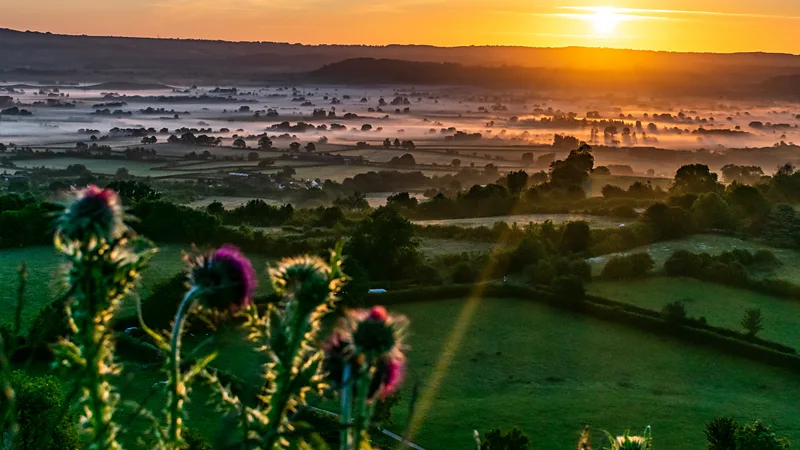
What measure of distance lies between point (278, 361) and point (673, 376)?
3469 centimetres

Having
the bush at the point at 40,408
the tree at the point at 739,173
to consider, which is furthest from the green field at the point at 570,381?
the tree at the point at 739,173

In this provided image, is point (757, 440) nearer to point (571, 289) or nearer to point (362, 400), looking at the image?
point (362, 400)

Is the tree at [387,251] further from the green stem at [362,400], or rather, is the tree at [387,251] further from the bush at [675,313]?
the green stem at [362,400]

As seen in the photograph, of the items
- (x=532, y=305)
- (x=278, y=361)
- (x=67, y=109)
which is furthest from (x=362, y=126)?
(x=278, y=361)

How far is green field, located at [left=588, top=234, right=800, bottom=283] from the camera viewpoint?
172ft

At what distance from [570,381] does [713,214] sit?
3593 centimetres

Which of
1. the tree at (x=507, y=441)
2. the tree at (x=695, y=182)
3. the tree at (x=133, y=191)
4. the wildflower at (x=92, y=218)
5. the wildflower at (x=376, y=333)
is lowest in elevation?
the tree at (x=507, y=441)

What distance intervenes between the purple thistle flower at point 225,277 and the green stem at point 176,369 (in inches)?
11.7

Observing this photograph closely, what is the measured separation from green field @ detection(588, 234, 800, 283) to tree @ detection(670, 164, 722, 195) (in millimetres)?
19273

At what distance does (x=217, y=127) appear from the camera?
17400 centimetres

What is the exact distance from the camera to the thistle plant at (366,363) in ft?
14.8

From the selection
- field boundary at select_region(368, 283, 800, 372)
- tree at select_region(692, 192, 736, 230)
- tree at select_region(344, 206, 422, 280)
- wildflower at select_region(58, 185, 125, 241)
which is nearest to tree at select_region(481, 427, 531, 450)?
wildflower at select_region(58, 185, 125, 241)

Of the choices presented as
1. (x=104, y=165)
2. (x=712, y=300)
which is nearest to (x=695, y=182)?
(x=712, y=300)

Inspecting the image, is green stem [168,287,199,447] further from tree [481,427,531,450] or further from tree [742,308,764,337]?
tree [742,308,764,337]
